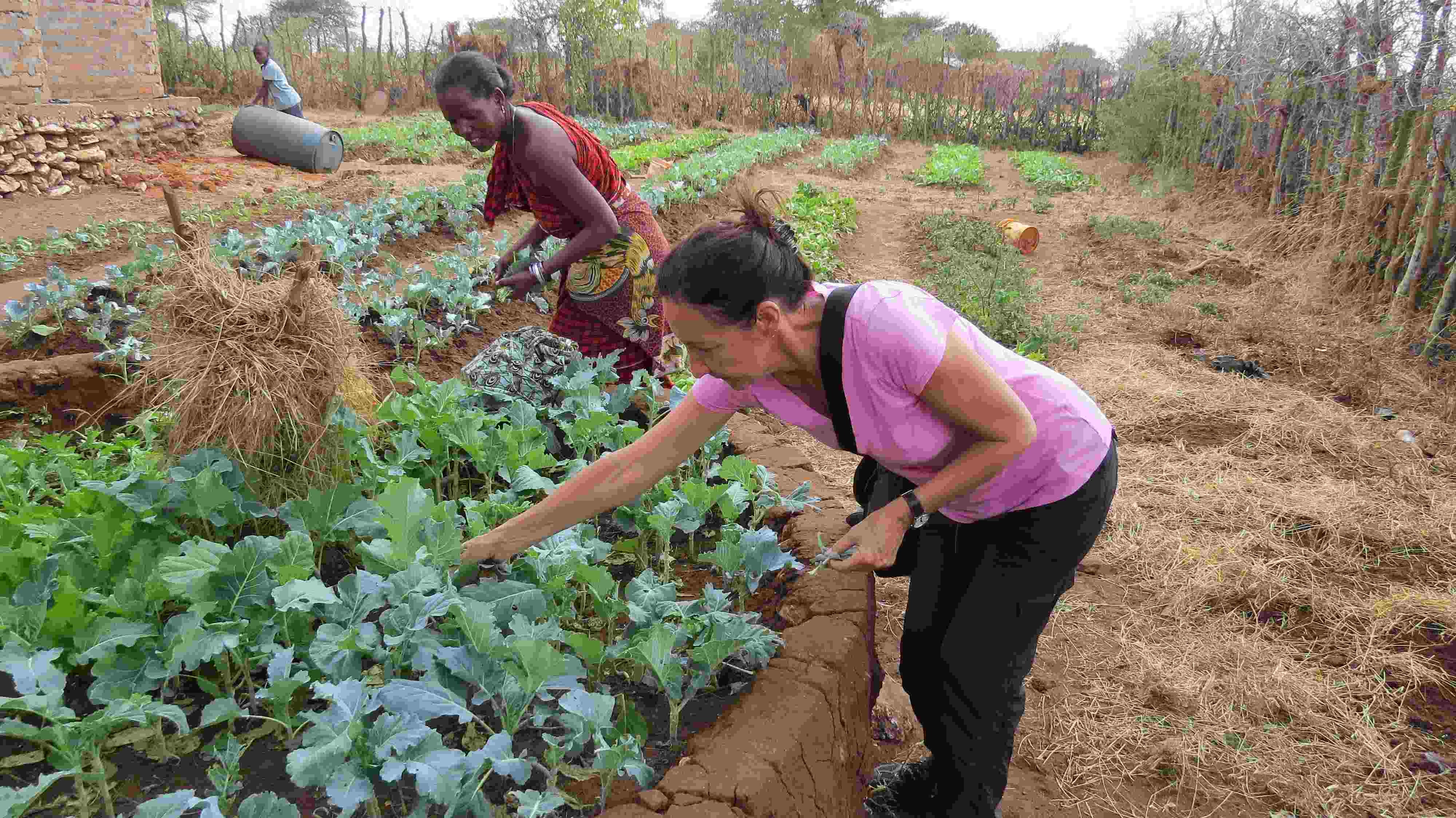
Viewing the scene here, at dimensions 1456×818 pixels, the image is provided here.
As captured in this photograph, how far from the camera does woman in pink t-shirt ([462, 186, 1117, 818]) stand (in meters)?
1.73

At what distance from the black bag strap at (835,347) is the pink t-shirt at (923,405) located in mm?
15

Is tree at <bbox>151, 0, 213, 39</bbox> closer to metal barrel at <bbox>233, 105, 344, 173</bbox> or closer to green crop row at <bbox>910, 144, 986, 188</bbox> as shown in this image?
metal barrel at <bbox>233, 105, 344, 173</bbox>

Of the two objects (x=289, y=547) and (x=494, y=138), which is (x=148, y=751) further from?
(x=494, y=138)

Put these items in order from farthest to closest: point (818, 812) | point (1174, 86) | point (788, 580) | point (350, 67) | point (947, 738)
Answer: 1. point (350, 67)
2. point (1174, 86)
3. point (788, 580)
4. point (947, 738)
5. point (818, 812)

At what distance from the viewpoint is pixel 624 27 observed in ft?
93.5

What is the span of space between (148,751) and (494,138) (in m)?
2.21

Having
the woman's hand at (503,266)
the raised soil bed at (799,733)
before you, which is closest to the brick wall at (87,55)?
the woman's hand at (503,266)

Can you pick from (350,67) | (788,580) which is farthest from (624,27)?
(788,580)

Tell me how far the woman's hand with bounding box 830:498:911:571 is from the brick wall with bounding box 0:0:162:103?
1094 centimetres

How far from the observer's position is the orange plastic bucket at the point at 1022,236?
9883mm

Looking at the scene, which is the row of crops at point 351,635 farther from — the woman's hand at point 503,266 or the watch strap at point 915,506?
the woman's hand at point 503,266

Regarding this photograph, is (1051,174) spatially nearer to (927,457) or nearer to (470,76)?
(470,76)

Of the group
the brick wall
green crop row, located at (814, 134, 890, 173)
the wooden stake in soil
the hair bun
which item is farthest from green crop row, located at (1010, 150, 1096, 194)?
the wooden stake in soil

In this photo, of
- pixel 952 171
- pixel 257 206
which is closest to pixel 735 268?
pixel 257 206
